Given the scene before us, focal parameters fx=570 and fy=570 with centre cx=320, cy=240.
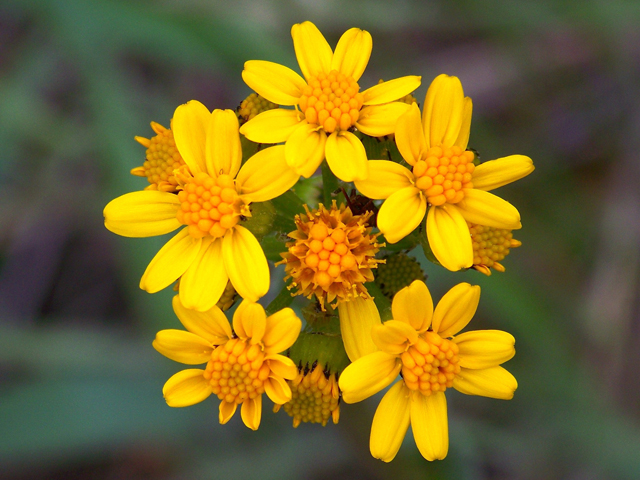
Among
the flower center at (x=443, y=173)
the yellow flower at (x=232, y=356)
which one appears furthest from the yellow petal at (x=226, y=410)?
the flower center at (x=443, y=173)

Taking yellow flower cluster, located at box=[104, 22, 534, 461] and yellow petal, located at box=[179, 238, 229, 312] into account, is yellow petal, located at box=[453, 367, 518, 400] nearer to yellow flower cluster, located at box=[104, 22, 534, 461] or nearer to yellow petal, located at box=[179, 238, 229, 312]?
yellow flower cluster, located at box=[104, 22, 534, 461]

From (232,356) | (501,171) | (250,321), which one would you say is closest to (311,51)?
(501,171)

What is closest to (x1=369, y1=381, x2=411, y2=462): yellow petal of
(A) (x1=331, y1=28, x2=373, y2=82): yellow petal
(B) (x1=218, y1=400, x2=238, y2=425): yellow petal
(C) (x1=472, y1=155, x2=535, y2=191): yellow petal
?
(B) (x1=218, y1=400, x2=238, y2=425): yellow petal

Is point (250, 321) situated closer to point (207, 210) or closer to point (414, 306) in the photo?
point (207, 210)

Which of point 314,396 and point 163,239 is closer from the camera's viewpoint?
point 314,396

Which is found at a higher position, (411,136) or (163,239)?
(411,136)

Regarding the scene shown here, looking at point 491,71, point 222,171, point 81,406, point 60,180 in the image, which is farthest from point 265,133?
point 491,71

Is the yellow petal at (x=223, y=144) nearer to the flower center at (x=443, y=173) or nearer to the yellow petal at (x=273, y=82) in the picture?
the yellow petal at (x=273, y=82)
